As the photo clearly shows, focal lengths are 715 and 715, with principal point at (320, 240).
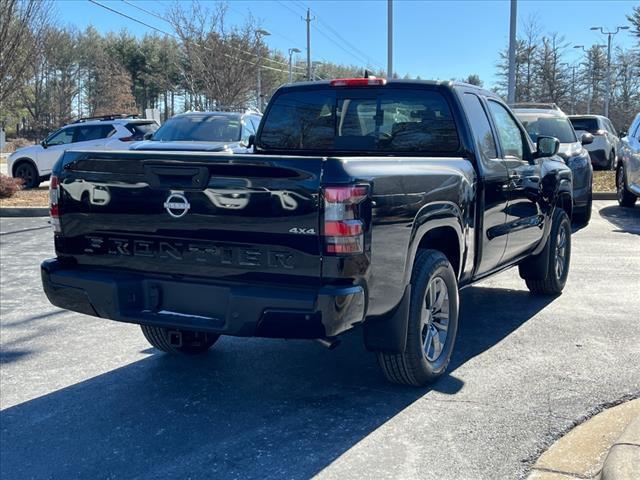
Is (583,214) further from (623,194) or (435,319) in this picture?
(435,319)

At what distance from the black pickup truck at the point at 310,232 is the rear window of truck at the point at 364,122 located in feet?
0.03

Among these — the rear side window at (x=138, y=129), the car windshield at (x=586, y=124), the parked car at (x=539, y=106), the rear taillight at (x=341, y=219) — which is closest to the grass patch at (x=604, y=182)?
the car windshield at (x=586, y=124)

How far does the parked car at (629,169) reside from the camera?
12.3 meters

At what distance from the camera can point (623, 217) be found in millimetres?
12602

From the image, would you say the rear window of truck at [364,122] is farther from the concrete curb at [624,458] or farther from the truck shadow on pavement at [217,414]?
the concrete curb at [624,458]

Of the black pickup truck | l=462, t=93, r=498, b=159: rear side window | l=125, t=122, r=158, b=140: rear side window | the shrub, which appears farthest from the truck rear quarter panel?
l=125, t=122, r=158, b=140: rear side window

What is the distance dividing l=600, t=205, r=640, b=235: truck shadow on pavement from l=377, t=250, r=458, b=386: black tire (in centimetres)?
724

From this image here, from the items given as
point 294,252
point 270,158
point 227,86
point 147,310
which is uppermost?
point 227,86

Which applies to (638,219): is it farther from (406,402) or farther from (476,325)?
(406,402)

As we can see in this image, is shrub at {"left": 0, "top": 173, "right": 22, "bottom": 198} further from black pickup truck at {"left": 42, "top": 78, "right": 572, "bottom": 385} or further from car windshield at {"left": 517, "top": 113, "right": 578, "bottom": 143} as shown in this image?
black pickup truck at {"left": 42, "top": 78, "right": 572, "bottom": 385}

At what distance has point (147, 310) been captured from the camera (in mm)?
3906

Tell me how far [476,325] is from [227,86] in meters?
25.6

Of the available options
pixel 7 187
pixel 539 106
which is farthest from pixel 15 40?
pixel 539 106

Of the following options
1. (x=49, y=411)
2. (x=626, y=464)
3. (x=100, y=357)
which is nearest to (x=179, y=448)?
(x=49, y=411)
